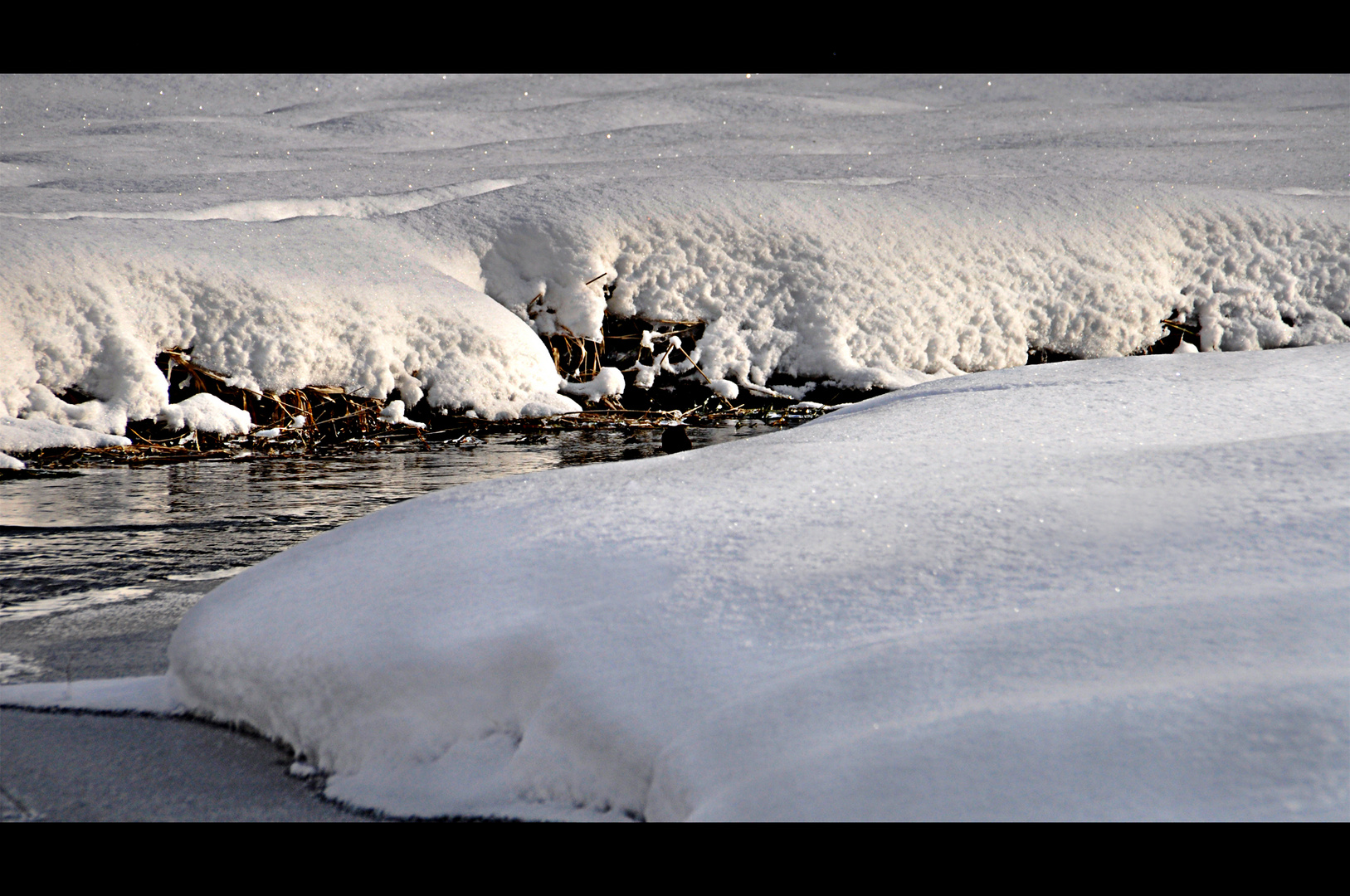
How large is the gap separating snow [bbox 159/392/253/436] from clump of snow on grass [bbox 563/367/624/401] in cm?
170

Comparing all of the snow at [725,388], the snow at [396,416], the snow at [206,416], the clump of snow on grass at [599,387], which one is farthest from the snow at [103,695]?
the snow at [725,388]

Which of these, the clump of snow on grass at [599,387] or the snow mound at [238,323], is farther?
the clump of snow on grass at [599,387]

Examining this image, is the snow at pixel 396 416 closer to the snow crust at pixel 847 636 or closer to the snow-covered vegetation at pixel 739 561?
the snow-covered vegetation at pixel 739 561

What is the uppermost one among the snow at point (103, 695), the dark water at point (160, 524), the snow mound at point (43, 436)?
the snow mound at point (43, 436)

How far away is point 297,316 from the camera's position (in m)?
5.44

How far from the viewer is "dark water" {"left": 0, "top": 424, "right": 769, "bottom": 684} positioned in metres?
2.33

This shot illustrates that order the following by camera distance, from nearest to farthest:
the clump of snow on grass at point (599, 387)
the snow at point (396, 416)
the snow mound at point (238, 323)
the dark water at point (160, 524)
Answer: the dark water at point (160, 524)
the snow mound at point (238, 323)
the snow at point (396, 416)
the clump of snow on grass at point (599, 387)

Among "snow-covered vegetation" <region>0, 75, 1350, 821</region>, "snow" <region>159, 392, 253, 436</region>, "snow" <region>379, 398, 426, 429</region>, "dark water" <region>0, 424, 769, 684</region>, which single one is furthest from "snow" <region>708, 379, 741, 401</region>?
"snow" <region>159, 392, 253, 436</region>

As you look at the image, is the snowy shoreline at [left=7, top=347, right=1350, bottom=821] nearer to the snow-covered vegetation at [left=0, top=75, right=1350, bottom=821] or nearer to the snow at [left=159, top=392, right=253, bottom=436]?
the snow-covered vegetation at [left=0, top=75, right=1350, bottom=821]

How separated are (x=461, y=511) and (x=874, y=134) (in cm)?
1275

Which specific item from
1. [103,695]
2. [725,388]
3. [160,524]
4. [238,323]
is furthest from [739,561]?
[725,388]

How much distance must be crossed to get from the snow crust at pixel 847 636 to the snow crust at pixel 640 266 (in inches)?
137

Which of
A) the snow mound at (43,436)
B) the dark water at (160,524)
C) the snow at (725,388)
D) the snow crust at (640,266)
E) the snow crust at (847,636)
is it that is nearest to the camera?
the snow crust at (847,636)

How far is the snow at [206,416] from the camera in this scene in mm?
5004
